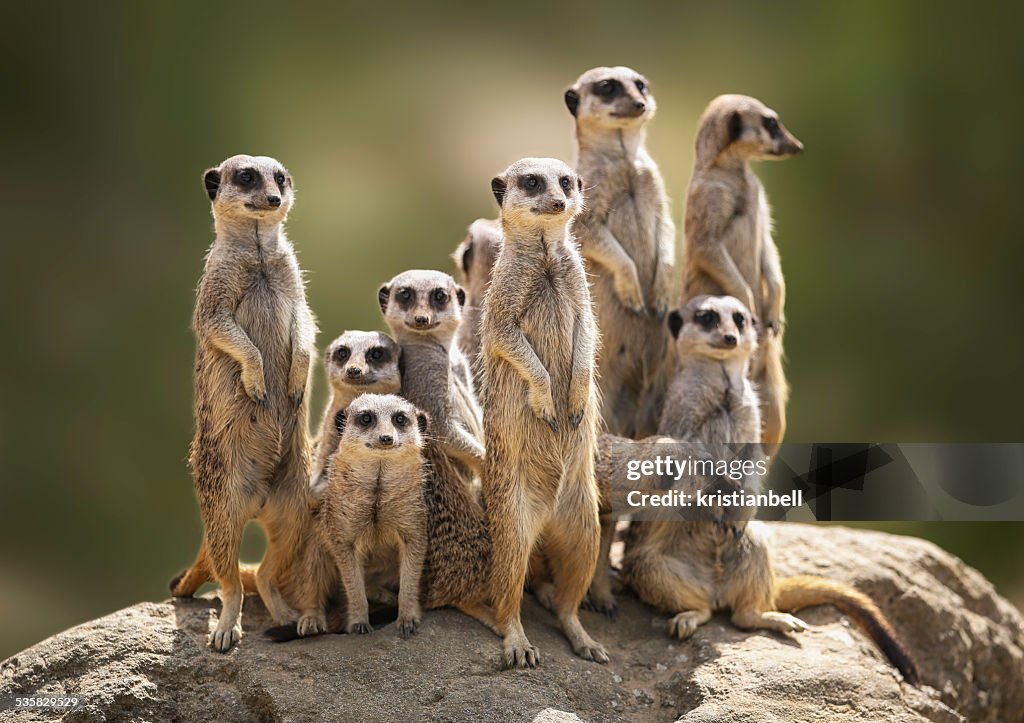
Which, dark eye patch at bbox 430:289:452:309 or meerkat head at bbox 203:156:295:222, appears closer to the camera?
meerkat head at bbox 203:156:295:222

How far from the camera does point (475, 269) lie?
516 centimetres

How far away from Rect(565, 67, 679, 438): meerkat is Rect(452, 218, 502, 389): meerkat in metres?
0.36

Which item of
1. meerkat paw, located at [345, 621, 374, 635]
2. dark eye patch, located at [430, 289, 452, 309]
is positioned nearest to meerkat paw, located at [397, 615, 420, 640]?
meerkat paw, located at [345, 621, 374, 635]

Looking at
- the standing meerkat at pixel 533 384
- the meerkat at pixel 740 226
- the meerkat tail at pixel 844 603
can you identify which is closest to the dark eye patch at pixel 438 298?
the standing meerkat at pixel 533 384

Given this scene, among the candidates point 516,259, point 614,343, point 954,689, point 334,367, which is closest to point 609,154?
point 614,343

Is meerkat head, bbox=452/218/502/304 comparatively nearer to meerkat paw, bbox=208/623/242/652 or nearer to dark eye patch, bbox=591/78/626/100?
dark eye patch, bbox=591/78/626/100

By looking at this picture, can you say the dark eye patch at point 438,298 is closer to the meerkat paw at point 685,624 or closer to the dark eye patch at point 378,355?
the dark eye patch at point 378,355

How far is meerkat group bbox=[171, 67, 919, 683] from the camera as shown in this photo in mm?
4160

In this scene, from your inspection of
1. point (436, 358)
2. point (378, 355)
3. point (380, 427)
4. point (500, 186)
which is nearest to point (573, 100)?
point (500, 186)

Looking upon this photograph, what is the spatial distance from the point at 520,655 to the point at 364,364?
1149 millimetres

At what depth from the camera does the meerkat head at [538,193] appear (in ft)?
13.4

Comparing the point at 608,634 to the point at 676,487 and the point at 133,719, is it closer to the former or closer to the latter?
the point at 676,487

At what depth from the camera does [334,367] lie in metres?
4.49

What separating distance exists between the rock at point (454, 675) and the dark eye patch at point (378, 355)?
92cm
